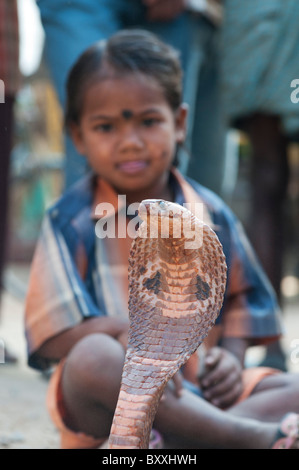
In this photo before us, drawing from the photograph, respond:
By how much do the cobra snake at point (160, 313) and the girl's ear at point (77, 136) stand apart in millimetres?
903

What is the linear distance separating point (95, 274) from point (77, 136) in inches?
17.4

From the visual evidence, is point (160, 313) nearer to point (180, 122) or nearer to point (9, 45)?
point (180, 122)

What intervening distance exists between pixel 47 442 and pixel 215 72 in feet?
5.07

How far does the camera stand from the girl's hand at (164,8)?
2361 mm

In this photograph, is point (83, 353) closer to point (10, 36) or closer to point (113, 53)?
point (113, 53)

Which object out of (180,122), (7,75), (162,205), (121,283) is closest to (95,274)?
(121,283)

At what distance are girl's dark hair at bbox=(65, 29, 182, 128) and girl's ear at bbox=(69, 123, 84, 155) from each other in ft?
0.07

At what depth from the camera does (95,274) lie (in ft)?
6.06

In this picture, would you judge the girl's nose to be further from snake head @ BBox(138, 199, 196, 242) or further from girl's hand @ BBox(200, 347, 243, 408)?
snake head @ BBox(138, 199, 196, 242)

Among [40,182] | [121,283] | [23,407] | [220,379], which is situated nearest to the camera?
[220,379]

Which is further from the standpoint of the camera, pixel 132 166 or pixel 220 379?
pixel 132 166

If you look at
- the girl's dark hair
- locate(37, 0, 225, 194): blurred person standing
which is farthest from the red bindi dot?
locate(37, 0, 225, 194): blurred person standing
